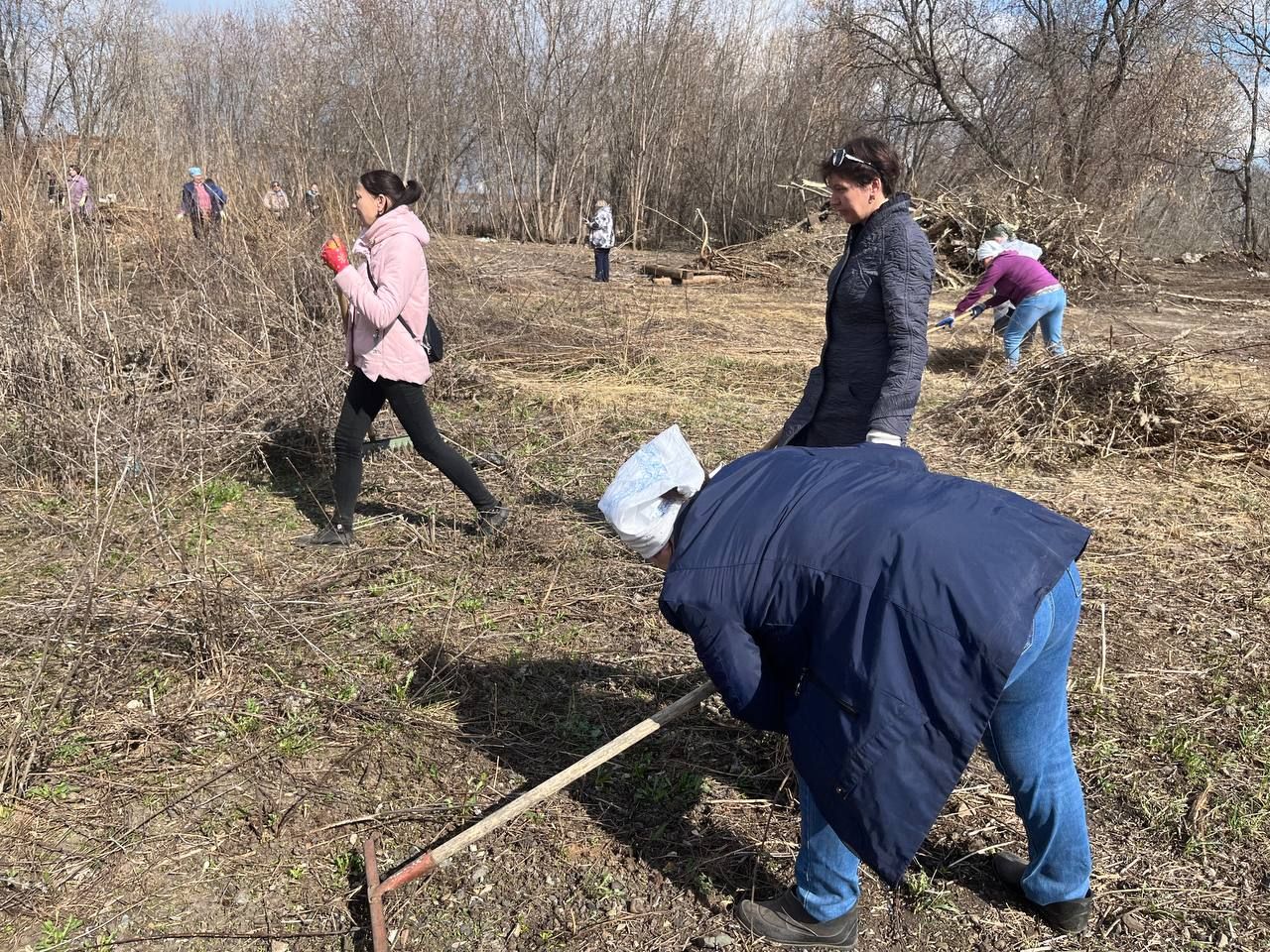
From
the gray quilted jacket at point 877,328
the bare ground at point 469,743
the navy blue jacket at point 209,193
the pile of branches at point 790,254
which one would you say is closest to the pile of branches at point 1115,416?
the bare ground at point 469,743

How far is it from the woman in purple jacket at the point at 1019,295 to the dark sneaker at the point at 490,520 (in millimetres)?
4231

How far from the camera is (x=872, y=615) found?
150 cm

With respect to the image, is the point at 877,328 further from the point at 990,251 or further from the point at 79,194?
the point at 79,194

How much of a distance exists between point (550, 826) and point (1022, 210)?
13957 millimetres

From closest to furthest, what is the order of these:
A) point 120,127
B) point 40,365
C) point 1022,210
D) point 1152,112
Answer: point 40,365, point 120,127, point 1022,210, point 1152,112

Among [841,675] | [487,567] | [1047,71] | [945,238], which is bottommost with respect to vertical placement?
[487,567]

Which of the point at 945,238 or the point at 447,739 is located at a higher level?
the point at 945,238

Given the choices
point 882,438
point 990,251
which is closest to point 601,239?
point 990,251

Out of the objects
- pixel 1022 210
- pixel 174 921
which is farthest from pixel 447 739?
pixel 1022 210

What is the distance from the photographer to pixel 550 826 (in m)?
2.37

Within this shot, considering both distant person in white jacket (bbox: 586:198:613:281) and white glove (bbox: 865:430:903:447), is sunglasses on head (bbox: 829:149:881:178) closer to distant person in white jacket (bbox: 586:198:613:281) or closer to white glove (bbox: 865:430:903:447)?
white glove (bbox: 865:430:903:447)

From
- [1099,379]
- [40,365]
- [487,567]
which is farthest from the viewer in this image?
[1099,379]

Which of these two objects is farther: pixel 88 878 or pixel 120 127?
pixel 120 127

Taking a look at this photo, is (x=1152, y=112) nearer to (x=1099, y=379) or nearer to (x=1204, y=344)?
(x=1204, y=344)
